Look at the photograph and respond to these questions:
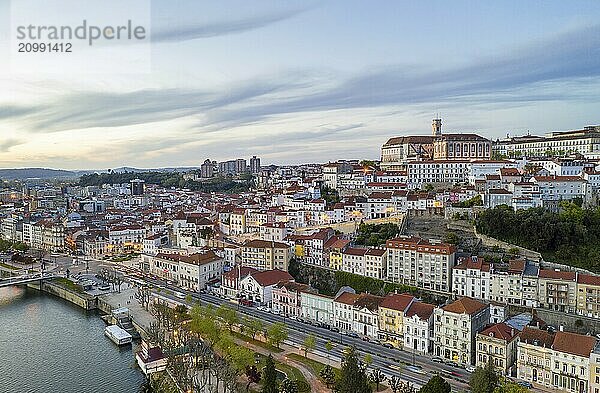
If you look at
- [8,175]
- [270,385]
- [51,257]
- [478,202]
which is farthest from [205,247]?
[8,175]

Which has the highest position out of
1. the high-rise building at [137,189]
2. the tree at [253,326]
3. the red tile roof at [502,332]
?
the high-rise building at [137,189]

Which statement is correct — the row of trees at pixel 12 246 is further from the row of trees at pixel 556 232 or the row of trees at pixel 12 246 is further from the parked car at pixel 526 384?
the parked car at pixel 526 384

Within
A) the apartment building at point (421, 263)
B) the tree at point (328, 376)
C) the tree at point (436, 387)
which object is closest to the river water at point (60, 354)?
the tree at point (328, 376)

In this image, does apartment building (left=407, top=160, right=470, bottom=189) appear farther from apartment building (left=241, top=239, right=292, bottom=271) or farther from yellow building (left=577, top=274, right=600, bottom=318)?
yellow building (left=577, top=274, right=600, bottom=318)

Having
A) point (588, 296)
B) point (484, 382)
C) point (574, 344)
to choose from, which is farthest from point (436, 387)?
point (588, 296)

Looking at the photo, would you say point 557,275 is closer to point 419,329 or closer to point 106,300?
point 419,329

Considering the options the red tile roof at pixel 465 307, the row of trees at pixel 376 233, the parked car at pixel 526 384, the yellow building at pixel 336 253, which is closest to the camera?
the parked car at pixel 526 384
